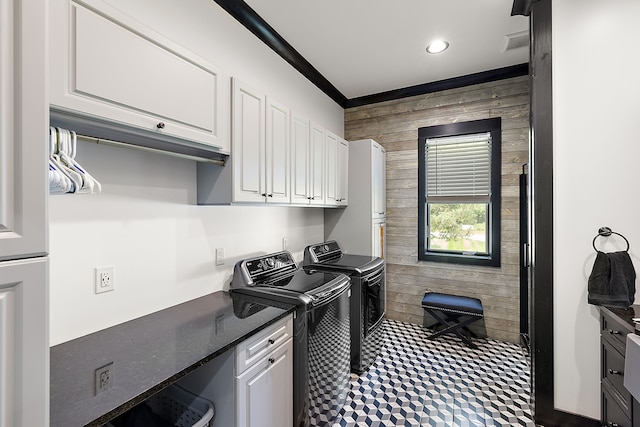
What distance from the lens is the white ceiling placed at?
6.82ft

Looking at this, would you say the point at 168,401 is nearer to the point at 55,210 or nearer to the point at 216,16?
the point at 55,210

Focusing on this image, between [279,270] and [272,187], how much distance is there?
68cm

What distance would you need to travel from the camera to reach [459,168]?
3.28 meters

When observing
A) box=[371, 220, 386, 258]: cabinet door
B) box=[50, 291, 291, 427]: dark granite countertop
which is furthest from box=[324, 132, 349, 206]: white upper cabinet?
box=[50, 291, 291, 427]: dark granite countertop

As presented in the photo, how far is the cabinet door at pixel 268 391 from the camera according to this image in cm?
132

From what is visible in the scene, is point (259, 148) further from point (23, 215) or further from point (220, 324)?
point (23, 215)

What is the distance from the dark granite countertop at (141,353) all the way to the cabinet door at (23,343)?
215mm

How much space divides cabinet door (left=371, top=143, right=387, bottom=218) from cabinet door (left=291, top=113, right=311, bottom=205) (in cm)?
99

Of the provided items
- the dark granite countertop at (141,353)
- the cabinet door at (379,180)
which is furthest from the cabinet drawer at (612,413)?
the cabinet door at (379,180)

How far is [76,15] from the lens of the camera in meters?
1.04

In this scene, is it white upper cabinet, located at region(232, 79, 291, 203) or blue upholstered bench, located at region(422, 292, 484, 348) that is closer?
white upper cabinet, located at region(232, 79, 291, 203)

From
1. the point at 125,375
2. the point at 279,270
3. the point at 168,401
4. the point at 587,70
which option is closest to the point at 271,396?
the point at 168,401

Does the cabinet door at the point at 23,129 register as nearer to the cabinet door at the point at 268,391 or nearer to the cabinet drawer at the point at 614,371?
the cabinet door at the point at 268,391

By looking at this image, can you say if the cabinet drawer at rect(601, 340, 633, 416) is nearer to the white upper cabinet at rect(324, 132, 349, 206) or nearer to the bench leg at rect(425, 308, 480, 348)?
the bench leg at rect(425, 308, 480, 348)
